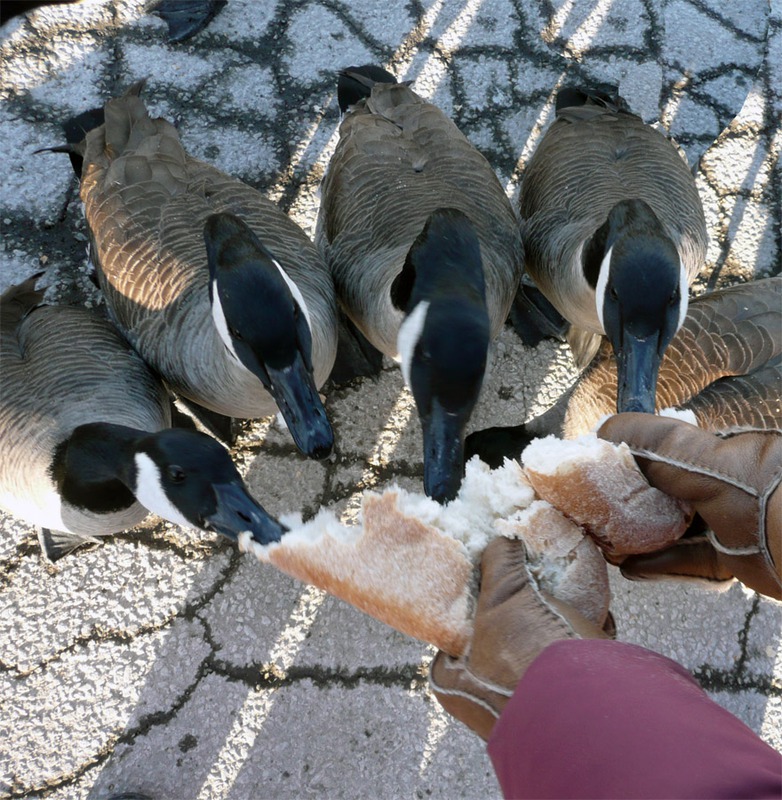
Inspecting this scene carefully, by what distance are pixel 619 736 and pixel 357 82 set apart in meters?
3.01

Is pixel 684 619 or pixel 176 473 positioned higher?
pixel 176 473

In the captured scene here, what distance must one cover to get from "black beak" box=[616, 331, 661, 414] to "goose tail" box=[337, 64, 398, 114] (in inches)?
68.4

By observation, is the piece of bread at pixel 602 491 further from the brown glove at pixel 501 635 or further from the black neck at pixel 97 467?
the black neck at pixel 97 467

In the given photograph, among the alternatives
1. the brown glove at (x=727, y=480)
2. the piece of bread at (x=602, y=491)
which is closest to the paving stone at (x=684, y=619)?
the brown glove at (x=727, y=480)

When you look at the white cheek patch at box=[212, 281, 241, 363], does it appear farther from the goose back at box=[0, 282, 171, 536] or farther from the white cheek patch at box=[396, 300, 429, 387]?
the white cheek patch at box=[396, 300, 429, 387]

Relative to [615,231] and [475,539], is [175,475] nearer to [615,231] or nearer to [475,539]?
[475,539]

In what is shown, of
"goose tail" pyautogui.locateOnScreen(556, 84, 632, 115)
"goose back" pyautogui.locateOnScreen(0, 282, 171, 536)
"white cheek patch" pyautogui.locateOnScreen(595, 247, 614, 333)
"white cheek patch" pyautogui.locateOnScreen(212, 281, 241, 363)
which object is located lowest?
"goose back" pyautogui.locateOnScreen(0, 282, 171, 536)

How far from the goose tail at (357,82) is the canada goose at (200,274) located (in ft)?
2.68

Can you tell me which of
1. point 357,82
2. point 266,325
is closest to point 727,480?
point 266,325

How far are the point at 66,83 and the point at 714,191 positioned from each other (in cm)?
337

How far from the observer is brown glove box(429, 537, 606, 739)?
1.22 m

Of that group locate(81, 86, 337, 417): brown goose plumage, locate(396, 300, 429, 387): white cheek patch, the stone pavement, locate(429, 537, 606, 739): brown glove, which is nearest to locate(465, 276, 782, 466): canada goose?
the stone pavement

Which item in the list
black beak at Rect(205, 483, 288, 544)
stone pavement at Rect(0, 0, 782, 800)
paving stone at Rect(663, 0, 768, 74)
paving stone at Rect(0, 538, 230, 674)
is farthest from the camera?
paving stone at Rect(663, 0, 768, 74)

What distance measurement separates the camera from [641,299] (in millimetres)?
2154
